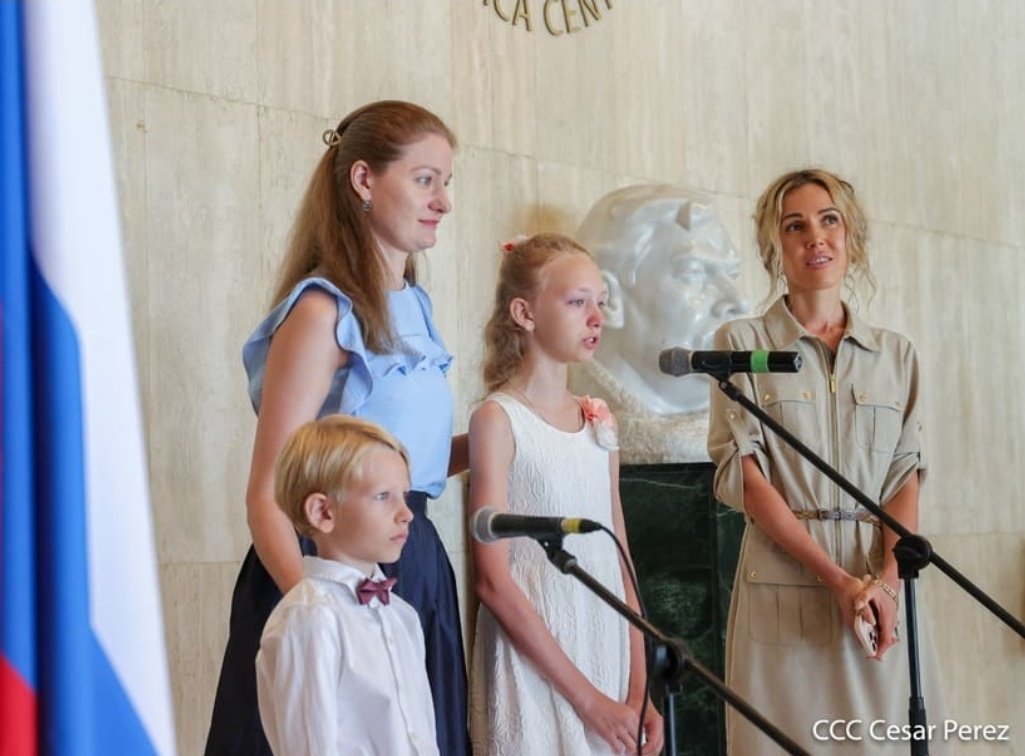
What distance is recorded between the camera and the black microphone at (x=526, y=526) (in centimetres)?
178

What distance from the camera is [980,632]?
20.8 feet

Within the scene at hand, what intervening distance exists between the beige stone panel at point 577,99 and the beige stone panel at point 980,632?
226 cm

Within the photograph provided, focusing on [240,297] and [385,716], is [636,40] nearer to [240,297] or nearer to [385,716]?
[240,297]

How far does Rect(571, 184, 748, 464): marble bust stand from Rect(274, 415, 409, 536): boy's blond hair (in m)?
2.23

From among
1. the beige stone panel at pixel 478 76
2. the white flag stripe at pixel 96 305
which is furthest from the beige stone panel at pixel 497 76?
the white flag stripe at pixel 96 305

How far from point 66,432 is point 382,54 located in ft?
10.9

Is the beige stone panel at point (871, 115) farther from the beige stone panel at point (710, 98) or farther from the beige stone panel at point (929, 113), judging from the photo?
the beige stone panel at point (710, 98)

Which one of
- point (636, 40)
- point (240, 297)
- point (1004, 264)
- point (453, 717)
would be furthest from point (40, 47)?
point (1004, 264)

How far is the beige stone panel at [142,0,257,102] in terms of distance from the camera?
3.46m

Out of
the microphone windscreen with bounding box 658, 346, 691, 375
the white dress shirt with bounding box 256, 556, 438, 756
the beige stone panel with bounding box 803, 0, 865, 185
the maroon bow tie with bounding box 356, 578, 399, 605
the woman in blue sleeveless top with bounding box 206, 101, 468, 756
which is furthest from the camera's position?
the beige stone panel with bounding box 803, 0, 865, 185

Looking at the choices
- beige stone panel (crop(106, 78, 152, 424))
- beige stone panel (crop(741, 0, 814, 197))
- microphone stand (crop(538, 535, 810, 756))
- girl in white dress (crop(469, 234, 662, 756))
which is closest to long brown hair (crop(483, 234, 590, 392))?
girl in white dress (crop(469, 234, 662, 756))

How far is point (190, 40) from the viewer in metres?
3.55

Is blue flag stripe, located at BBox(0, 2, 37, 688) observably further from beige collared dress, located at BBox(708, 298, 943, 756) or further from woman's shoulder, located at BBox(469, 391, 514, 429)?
beige collared dress, located at BBox(708, 298, 943, 756)

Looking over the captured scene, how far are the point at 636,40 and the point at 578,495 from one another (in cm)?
261
